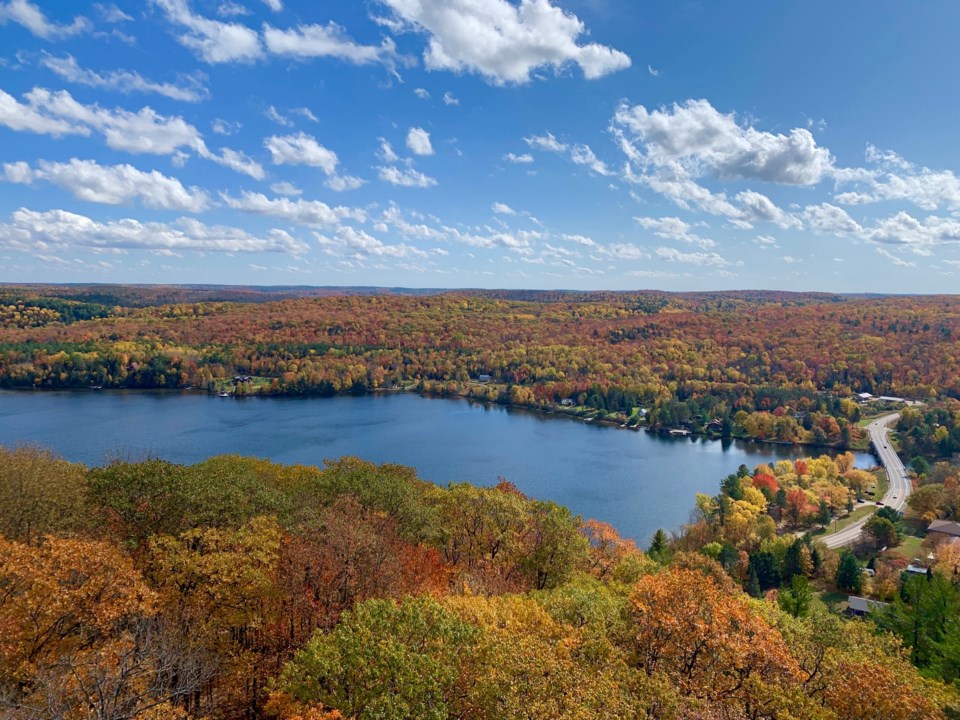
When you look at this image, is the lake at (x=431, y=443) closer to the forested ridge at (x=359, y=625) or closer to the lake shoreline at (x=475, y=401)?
the lake shoreline at (x=475, y=401)

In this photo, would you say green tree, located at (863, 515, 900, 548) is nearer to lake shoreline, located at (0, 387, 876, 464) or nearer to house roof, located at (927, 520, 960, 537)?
house roof, located at (927, 520, 960, 537)

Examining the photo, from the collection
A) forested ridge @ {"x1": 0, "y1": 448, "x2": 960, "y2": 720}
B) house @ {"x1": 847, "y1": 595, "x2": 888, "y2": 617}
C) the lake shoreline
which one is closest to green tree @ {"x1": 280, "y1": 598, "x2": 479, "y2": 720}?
forested ridge @ {"x1": 0, "y1": 448, "x2": 960, "y2": 720}

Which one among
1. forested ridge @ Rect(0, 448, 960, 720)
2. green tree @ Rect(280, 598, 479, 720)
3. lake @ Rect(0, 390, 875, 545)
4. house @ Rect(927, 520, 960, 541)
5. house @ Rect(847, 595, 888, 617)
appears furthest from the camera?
lake @ Rect(0, 390, 875, 545)

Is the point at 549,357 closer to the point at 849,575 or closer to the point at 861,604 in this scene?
the point at 849,575

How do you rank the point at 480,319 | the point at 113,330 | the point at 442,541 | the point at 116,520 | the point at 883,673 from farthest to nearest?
the point at 480,319 < the point at 113,330 < the point at 442,541 < the point at 116,520 < the point at 883,673

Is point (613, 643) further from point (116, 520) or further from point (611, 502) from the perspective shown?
point (611, 502)

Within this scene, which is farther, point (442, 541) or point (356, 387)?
point (356, 387)

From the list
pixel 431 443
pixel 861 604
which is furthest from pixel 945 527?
pixel 431 443

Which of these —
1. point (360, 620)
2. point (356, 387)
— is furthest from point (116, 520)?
point (356, 387)
